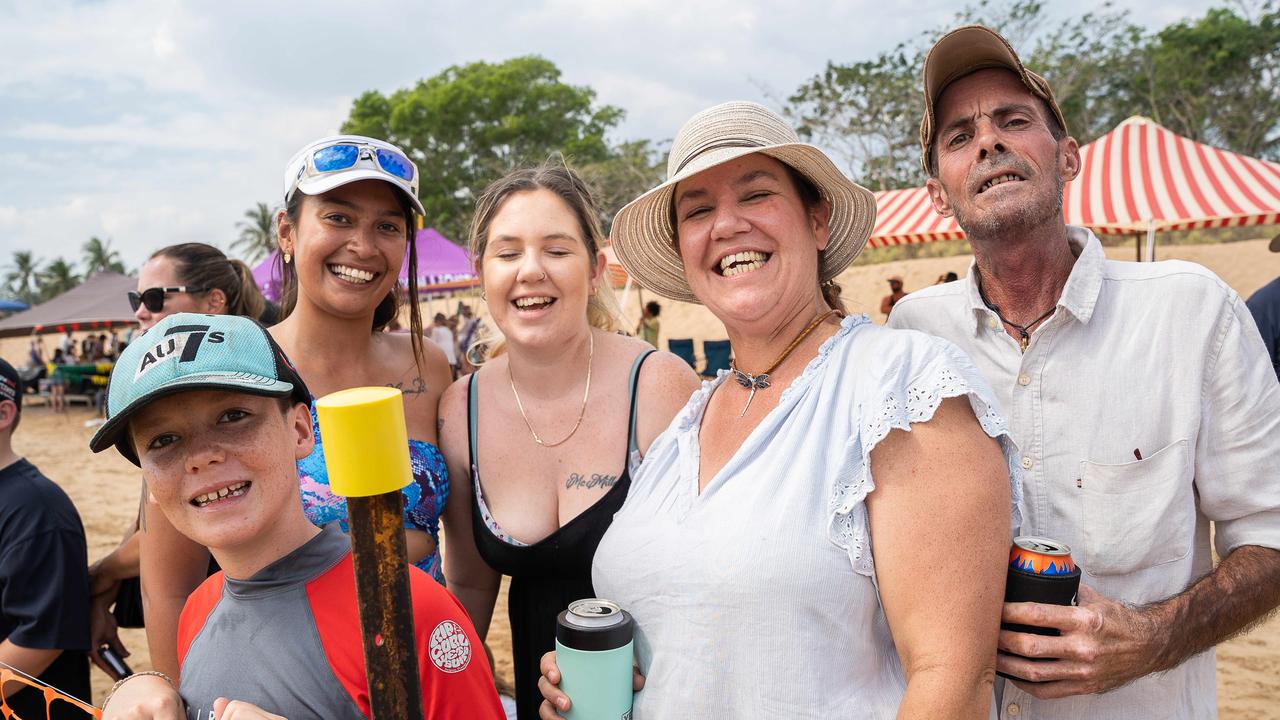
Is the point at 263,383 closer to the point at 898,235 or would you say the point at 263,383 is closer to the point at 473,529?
the point at 473,529

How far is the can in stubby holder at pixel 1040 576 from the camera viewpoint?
1354mm

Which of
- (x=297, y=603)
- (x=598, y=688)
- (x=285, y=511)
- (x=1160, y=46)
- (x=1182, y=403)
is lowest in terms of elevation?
(x=598, y=688)

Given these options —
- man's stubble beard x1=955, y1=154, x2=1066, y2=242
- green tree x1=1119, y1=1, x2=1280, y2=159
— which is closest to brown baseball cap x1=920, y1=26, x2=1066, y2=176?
man's stubble beard x1=955, y1=154, x2=1066, y2=242

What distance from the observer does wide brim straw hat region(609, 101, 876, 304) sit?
1800mm

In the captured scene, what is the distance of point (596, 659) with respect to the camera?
1.55 m

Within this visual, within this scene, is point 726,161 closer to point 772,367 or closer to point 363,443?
point 772,367

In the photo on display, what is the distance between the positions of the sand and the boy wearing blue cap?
1666mm

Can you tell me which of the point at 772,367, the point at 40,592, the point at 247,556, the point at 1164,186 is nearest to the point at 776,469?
the point at 772,367

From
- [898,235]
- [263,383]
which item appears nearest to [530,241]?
[263,383]

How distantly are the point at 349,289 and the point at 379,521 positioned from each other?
204 centimetres

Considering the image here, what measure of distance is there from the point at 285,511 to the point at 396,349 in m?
1.33

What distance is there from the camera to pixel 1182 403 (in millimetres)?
1710

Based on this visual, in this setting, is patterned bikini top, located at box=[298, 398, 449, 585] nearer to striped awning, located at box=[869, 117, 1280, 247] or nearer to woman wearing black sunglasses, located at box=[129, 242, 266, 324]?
woman wearing black sunglasses, located at box=[129, 242, 266, 324]

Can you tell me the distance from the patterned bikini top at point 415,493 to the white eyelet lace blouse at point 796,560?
0.99m
